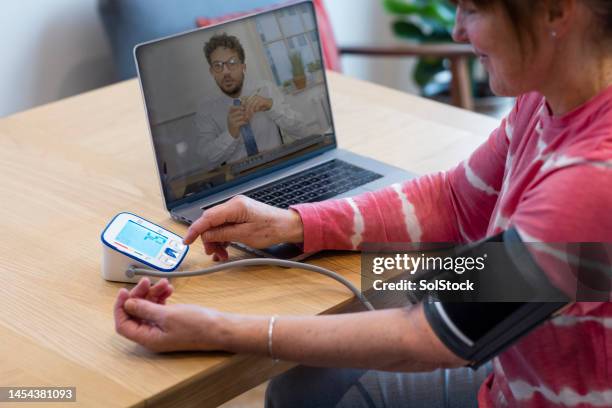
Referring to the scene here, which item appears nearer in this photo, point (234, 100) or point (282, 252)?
point (282, 252)

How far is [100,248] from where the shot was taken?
4.33 feet

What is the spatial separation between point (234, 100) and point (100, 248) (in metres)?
0.31

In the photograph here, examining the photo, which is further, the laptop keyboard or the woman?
the laptop keyboard

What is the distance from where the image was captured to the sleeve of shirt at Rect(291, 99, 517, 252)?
4.20 feet

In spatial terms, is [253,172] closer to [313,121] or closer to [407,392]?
[313,121]

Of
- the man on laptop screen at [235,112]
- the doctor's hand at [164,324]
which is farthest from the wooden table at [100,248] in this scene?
the man on laptop screen at [235,112]

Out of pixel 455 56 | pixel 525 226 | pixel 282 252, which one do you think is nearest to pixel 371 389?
pixel 282 252

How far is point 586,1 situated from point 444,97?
268 centimetres

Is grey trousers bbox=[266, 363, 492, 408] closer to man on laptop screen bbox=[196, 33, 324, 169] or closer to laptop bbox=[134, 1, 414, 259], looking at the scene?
laptop bbox=[134, 1, 414, 259]

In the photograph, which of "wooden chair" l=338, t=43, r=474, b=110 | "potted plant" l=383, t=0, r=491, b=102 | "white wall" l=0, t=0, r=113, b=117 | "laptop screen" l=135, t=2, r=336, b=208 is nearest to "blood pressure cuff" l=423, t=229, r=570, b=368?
"laptop screen" l=135, t=2, r=336, b=208

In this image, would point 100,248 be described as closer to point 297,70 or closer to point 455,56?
point 297,70

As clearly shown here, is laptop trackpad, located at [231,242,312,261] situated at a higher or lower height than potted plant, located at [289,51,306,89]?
lower

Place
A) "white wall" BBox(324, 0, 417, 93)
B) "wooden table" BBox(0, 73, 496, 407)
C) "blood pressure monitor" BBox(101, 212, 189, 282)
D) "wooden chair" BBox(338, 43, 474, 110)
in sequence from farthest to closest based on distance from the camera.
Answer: "white wall" BBox(324, 0, 417, 93)
"wooden chair" BBox(338, 43, 474, 110)
"blood pressure monitor" BBox(101, 212, 189, 282)
"wooden table" BBox(0, 73, 496, 407)

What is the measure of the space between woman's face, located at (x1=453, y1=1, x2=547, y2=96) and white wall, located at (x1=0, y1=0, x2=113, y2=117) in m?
1.79
